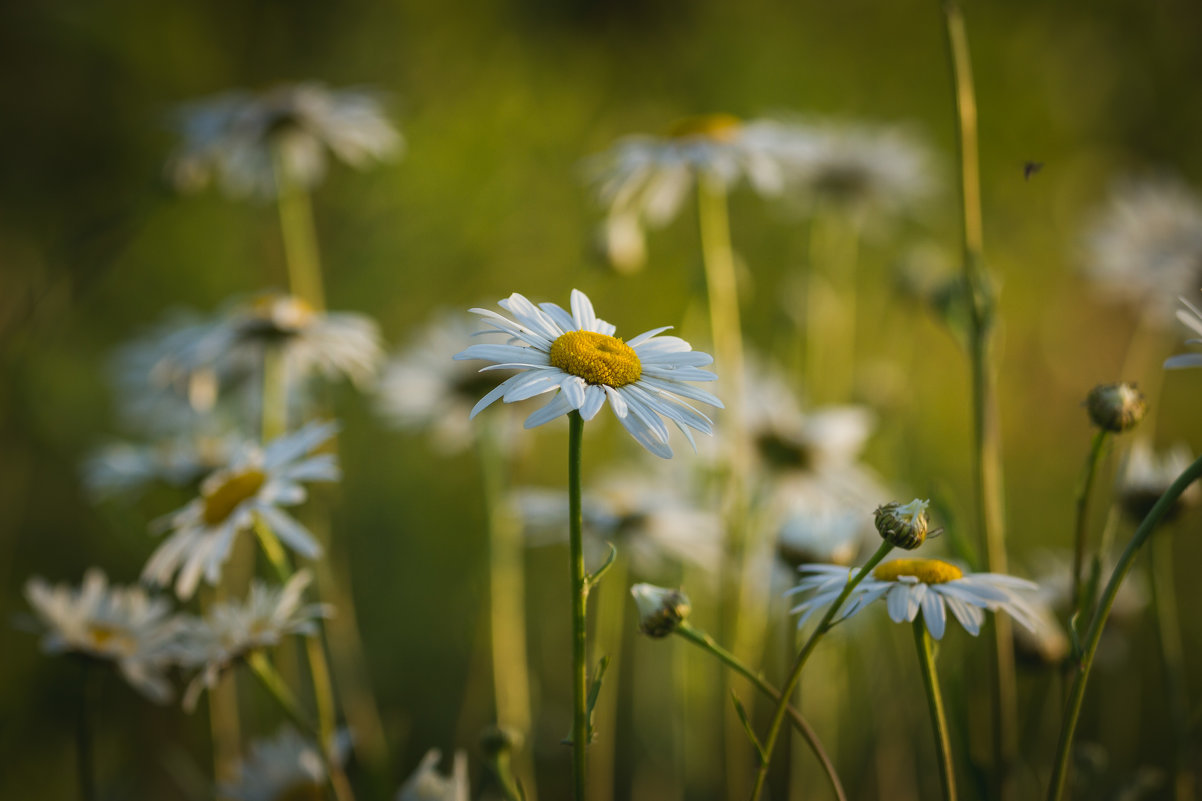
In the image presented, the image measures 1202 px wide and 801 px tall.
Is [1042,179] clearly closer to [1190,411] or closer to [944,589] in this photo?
[1190,411]

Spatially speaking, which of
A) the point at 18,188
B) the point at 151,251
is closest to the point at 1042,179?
the point at 151,251

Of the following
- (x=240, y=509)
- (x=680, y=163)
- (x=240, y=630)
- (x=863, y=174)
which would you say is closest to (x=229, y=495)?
(x=240, y=509)

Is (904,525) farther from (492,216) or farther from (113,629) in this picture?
(492,216)

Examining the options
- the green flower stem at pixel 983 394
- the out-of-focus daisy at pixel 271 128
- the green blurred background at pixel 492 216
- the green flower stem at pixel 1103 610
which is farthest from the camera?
the green blurred background at pixel 492 216

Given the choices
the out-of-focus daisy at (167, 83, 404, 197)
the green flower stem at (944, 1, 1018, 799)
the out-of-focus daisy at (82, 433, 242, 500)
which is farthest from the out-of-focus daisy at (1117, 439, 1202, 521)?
the out-of-focus daisy at (167, 83, 404, 197)

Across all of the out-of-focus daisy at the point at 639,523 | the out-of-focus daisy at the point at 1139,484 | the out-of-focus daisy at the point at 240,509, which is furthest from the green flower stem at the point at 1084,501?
the out-of-focus daisy at the point at 240,509

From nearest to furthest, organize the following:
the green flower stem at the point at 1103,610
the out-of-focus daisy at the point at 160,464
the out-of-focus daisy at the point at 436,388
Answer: the green flower stem at the point at 1103,610, the out-of-focus daisy at the point at 160,464, the out-of-focus daisy at the point at 436,388

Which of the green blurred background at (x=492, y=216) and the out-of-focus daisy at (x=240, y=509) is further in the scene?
the green blurred background at (x=492, y=216)

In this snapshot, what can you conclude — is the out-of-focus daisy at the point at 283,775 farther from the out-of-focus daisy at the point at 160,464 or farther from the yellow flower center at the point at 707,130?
the yellow flower center at the point at 707,130
